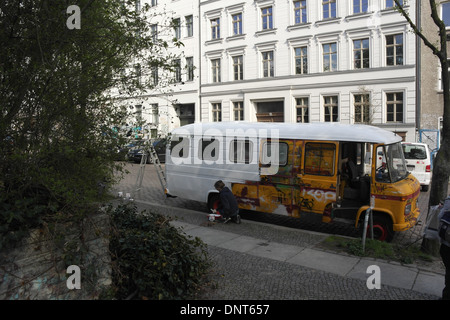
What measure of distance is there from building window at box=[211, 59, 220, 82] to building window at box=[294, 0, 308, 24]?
767 centimetres

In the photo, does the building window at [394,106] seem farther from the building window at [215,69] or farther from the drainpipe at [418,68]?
the building window at [215,69]

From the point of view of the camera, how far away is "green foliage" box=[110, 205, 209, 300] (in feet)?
15.6

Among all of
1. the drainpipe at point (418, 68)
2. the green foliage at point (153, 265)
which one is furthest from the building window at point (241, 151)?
the drainpipe at point (418, 68)

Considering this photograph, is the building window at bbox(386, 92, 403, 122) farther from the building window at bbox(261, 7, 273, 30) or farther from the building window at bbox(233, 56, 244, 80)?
the building window at bbox(233, 56, 244, 80)

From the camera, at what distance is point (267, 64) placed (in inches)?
1166

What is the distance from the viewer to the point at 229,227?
930 centimetres

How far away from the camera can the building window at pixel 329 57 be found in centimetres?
2647

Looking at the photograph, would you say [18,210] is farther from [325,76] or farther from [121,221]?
[325,76]

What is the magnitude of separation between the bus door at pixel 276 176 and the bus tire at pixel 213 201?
4.59ft

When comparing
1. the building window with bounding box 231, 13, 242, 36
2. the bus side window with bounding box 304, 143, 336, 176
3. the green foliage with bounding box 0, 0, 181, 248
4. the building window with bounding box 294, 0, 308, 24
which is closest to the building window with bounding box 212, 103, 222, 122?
the building window with bounding box 231, 13, 242, 36

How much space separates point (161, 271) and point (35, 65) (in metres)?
2.80

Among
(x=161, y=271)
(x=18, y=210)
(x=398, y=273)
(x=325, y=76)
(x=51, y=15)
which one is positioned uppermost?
(x=325, y=76)
